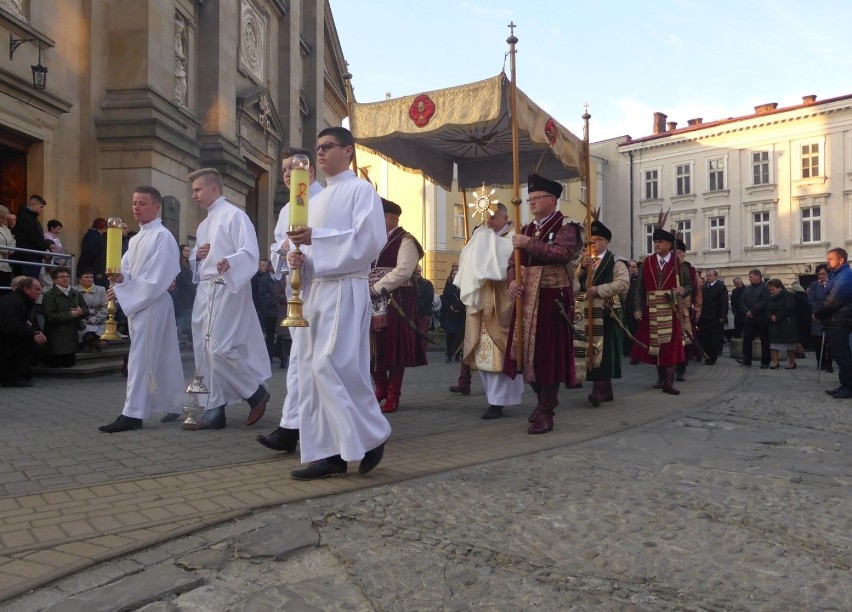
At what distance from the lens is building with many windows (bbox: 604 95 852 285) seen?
131ft

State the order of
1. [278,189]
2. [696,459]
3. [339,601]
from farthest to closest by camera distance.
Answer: [278,189]
[696,459]
[339,601]

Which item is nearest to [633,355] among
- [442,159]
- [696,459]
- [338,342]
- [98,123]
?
[442,159]

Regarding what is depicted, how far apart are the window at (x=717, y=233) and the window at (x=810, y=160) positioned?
5066 millimetres

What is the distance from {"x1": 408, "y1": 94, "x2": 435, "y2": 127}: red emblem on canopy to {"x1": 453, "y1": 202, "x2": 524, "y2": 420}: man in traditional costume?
1740 mm

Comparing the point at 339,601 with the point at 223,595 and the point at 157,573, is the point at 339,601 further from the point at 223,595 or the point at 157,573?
the point at 157,573

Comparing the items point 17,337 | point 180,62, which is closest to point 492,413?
point 17,337

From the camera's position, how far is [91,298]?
11547 mm

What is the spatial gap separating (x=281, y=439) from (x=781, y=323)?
11.5m

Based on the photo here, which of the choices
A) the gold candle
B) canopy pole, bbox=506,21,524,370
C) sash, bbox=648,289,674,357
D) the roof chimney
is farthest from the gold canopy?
the roof chimney

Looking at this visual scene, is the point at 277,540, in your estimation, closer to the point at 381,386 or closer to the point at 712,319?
the point at 381,386

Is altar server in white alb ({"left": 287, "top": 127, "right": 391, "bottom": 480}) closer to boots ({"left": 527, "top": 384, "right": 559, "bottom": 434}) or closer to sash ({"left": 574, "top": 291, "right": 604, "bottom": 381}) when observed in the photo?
boots ({"left": 527, "top": 384, "right": 559, "bottom": 434})

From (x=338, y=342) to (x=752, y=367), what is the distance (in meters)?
11.7

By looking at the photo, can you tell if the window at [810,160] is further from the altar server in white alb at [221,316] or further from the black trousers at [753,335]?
the altar server in white alb at [221,316]

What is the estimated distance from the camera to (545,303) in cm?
664
